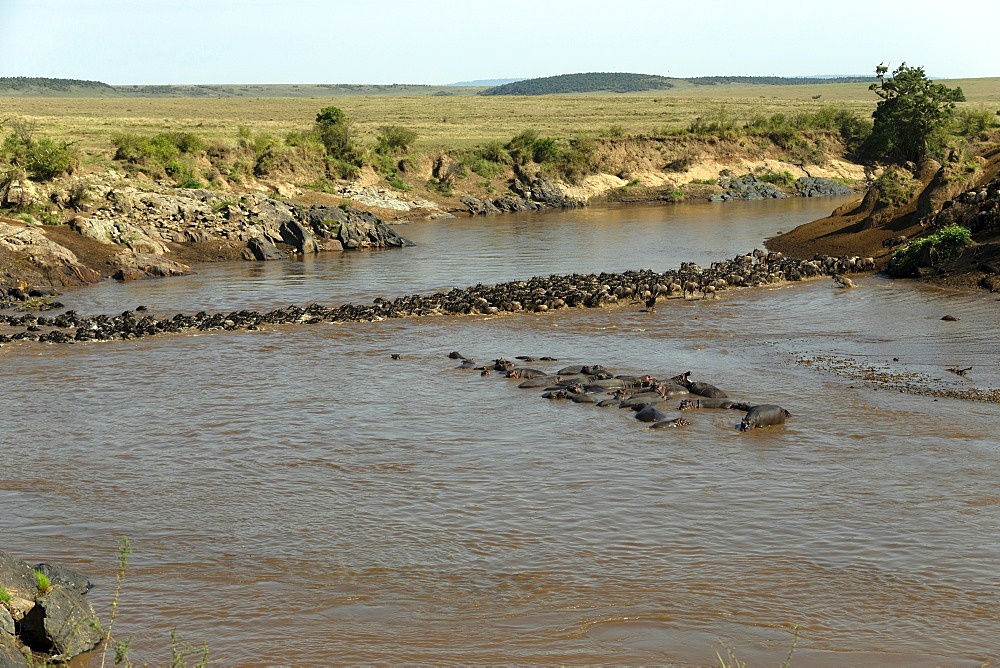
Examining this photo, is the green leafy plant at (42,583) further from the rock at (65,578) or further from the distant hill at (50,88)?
the distant hill at (50,88)

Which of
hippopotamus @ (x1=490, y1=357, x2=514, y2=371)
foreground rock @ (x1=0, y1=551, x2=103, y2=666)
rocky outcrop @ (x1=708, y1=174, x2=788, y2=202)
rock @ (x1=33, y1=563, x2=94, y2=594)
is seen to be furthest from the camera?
rocky outcrop @ (x1=708, y1=174, x2=788, y2=202)

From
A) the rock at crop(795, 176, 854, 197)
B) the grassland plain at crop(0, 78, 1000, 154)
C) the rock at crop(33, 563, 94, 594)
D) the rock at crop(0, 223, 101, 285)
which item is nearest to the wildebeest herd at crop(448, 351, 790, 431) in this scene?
the rock at crop(33, 563, 94, 594)

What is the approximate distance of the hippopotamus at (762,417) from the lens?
43.3 feet

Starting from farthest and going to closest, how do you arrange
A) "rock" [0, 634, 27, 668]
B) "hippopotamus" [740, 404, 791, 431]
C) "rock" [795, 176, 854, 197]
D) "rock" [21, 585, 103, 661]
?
1. "rock" [795, 176, 854, 197]
2. "hippopotamus" [740, 404, 791, 431]
3. "rock" [21, 585, 103, 661]
4. "rock" [0, 634, 27, 668]

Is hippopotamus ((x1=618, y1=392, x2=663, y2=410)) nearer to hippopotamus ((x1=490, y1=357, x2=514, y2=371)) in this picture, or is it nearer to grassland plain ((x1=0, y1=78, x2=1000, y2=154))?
hippopotamus ((x1=490, y1=357, x2=514, y2=371))

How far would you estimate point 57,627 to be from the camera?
7.20 meters

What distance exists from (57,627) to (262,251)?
25697 millimetres

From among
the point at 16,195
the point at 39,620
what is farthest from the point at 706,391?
the point at 16,195

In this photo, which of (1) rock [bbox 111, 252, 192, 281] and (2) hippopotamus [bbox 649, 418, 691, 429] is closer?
(2) hippopotamus [bbox 649, 418, 691, 429]

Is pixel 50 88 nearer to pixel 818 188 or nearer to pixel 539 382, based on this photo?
pixel 818 188

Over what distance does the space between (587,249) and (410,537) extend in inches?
951

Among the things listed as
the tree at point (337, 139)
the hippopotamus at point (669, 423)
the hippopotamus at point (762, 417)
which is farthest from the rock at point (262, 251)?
the hippopotamus at point (762, 417)

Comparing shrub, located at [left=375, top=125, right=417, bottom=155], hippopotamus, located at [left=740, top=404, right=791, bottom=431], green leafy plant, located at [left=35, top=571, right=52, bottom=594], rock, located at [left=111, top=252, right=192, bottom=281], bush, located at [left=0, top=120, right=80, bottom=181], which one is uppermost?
shrub, located at [left=375, top=125, right=417, bottom=155]

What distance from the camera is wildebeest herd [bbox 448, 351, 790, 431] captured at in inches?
531
